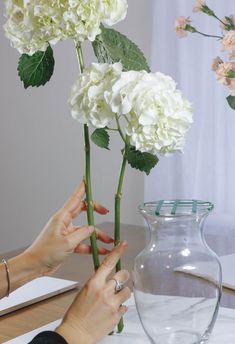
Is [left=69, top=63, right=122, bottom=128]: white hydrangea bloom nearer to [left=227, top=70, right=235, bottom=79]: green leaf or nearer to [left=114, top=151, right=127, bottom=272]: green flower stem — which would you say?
[left=114, top=151, right=127, bottom=272]: green flower stem

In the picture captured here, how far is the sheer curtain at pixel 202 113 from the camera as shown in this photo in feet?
9.87

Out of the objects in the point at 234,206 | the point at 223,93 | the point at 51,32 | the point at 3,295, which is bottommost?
the point at 234,206

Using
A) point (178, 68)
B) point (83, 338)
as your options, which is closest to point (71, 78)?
point (178, 68)

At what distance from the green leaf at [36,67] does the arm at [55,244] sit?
Answer: 22 cm

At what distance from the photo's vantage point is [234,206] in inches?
120

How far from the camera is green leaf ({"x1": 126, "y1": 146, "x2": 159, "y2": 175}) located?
106cm

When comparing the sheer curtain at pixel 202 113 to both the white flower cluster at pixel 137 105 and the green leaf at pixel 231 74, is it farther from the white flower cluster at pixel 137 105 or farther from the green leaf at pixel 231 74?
the white flower cluster at pixel 137 105

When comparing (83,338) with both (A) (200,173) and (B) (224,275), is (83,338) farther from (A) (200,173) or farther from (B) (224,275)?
(A) (200,173)

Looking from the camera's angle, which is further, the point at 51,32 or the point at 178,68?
the point at 178,68

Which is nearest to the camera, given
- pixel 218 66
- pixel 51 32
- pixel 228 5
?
pixel 51 32

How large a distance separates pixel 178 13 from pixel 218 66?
1877 mm

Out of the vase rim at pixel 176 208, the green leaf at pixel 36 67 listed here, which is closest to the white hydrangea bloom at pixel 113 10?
the green leaf at pixel 36 67

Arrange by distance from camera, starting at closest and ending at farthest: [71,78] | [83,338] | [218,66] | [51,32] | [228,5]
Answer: [51,32]
[83,338]
[218,66]
[228,5]
[71,78]

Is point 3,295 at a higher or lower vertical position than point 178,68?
lower
